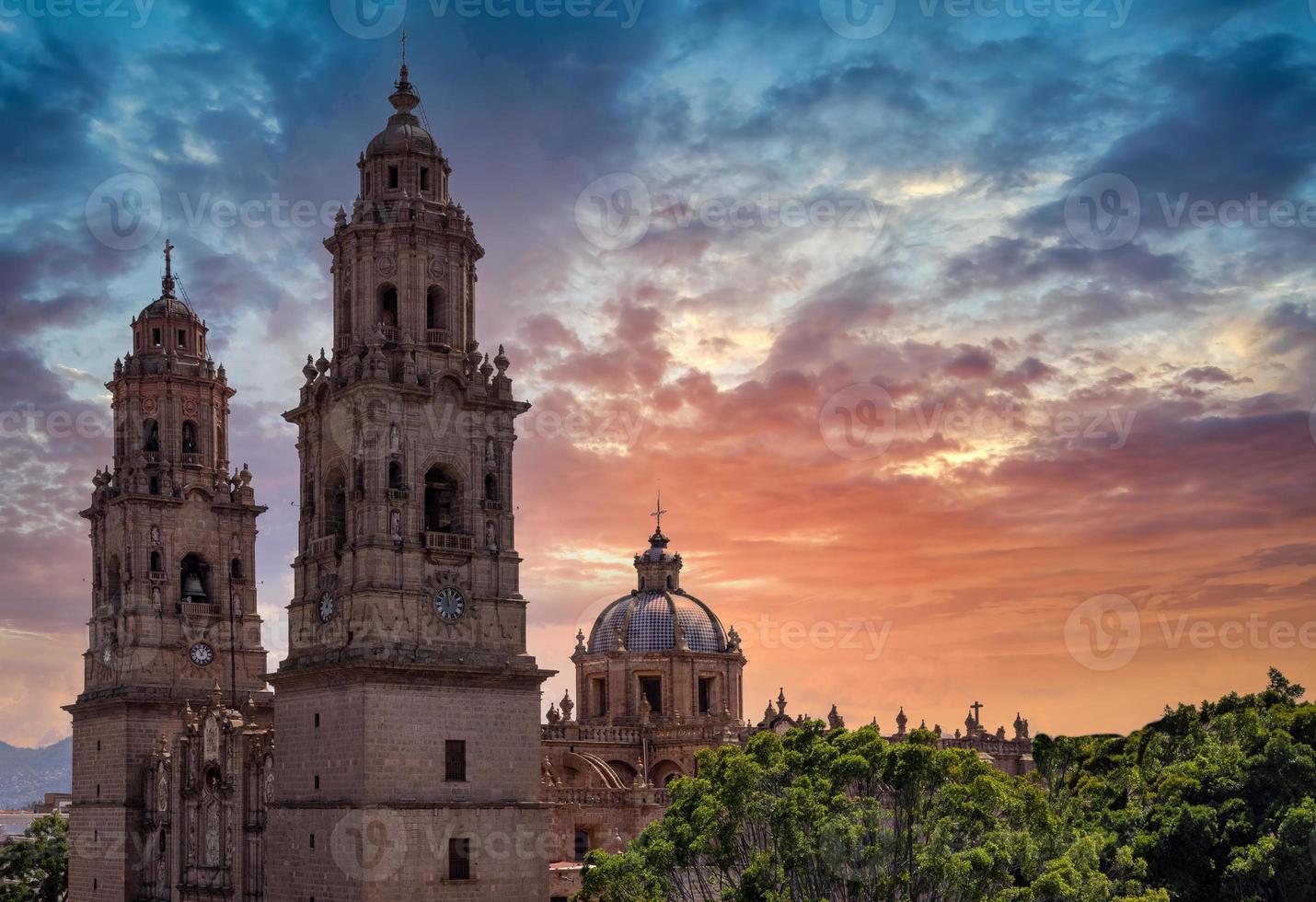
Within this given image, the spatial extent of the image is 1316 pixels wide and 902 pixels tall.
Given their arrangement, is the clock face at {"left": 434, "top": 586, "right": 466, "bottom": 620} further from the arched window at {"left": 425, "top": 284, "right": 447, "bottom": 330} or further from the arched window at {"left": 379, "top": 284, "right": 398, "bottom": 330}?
the arched window at {"left": 379, "top": 284, "right": 398, "bottom": 330}

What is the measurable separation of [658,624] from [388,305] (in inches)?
1615

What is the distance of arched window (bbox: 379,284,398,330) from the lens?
64.0 m

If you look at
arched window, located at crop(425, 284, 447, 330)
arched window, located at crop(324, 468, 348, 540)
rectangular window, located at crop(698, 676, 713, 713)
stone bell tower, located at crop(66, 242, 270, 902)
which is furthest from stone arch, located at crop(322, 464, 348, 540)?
rectangular window, located at crop(698, 676, 713, 713)

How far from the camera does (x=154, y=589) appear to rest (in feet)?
259

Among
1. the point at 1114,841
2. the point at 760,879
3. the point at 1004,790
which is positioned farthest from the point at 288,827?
the point at 1114,841

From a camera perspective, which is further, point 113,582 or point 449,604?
point 113,582

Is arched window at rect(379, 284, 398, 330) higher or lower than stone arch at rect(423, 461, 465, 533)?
higher

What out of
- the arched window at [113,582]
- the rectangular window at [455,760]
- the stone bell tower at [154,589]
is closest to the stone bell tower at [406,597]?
the rectangular window at [455,760]

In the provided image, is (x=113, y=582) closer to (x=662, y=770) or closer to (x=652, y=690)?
(x=662, y=770)

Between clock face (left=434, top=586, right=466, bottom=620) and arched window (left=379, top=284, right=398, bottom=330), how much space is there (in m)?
10.8

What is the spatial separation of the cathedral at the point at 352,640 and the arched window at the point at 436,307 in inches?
4.0

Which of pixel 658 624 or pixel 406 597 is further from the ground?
pixel 658 624

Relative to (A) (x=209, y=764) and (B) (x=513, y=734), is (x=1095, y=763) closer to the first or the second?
(B) (x=513, y=734)

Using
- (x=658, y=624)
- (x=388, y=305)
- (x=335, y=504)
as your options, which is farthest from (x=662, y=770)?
(x=388, y=305)
